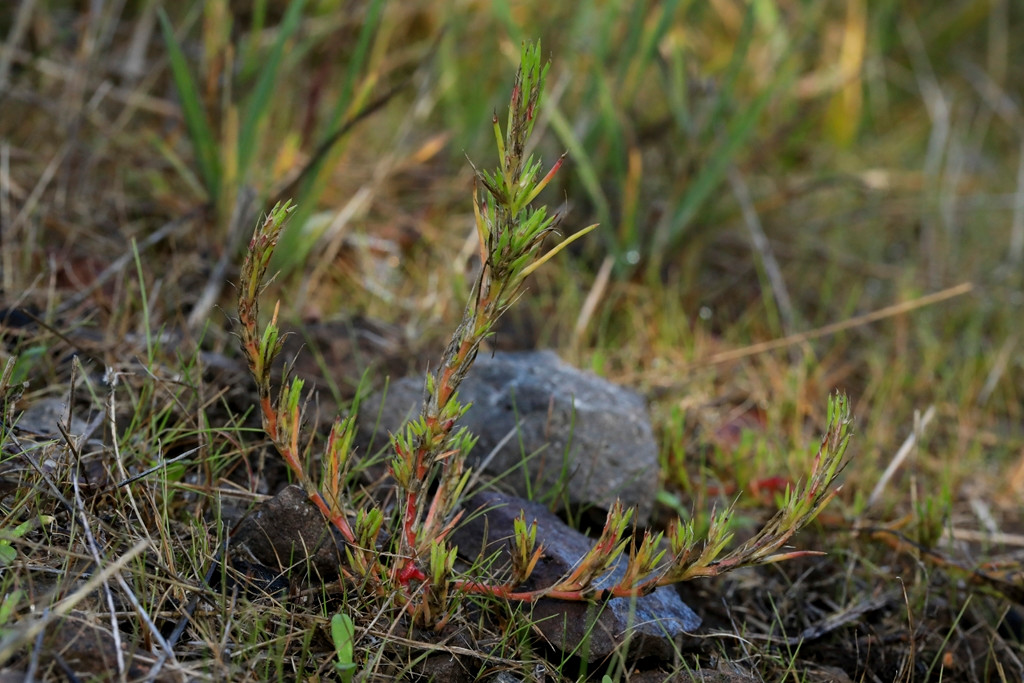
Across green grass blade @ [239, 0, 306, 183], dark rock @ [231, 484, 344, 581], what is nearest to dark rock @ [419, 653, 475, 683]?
dark rock @ [231, 484, 344, 581]

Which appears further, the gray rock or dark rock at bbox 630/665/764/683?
the gray rock

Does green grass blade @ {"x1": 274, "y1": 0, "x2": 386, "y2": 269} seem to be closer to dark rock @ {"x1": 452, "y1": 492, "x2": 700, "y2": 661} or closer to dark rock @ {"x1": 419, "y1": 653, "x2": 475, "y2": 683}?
dark rock @ {"x1": 452, "y1": 492, "x2": 700, "y2": 661}

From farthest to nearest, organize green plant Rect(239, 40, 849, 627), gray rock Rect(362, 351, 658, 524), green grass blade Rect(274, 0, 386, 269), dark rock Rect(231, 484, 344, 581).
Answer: green grass blade Rect(274, 0, 386, 269) < gray rock Rect(362, 351, 658, 524) < dark rock Rect(231, 484, 344, 581) < green plant Rect(239, 40, 849, 627)

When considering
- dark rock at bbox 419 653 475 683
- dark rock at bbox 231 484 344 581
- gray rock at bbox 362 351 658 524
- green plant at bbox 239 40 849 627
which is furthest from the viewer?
gray rock at bbox 362 351 658 524

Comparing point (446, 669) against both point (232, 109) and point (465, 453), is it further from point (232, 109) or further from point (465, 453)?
point (232, 109)

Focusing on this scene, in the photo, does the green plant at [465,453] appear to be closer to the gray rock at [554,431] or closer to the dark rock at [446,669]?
the dark rock at [446,669]

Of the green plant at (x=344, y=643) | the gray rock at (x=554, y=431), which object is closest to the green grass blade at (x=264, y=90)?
the gray rock at (x=554, y=431)

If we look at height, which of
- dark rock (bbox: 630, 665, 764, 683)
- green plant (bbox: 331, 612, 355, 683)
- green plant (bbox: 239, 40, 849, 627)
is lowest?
dark rock (bbox: 630, 665, 764, 683)

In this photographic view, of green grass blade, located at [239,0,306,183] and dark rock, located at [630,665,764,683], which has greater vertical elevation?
green grass blade, located at [239,0,306,183]
